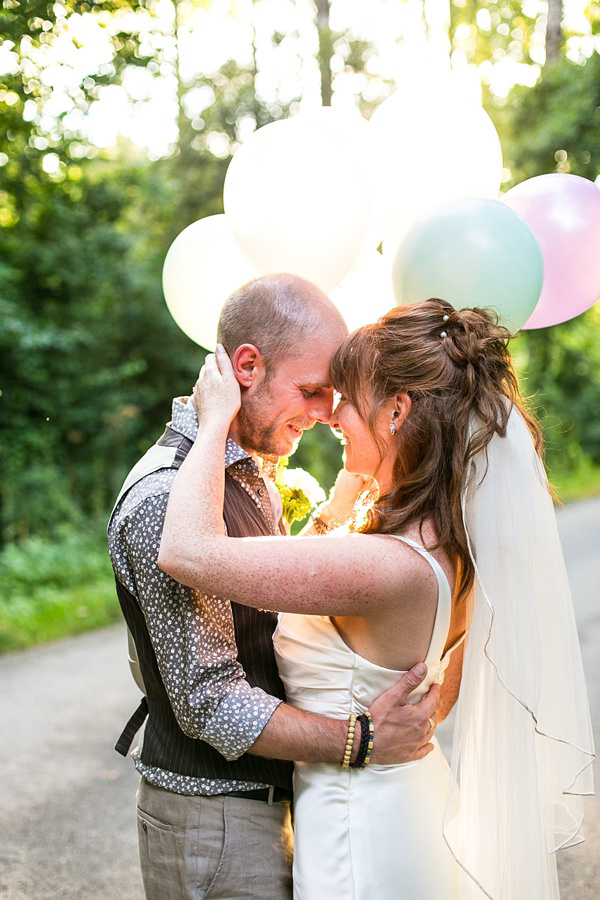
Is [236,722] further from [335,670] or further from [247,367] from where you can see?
[247,367]

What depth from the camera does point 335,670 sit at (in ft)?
6.07

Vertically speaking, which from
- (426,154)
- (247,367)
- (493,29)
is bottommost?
(247,367)

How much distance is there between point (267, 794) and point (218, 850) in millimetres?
161

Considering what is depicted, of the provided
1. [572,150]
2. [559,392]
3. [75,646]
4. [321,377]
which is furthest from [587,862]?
[559,392]

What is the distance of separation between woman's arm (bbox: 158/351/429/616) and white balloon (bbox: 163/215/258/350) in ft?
3.29

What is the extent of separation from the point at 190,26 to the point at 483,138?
1605cm

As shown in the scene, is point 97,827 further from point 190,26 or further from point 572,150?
point 190,26

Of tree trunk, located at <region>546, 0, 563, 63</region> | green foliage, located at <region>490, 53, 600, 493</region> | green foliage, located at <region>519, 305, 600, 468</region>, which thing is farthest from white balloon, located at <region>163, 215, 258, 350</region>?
green foliage, located at <region>519, 305, 600, 468</region>

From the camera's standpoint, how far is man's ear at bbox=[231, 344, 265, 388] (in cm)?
194

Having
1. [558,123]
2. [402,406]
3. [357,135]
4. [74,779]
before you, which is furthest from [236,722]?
[558,123]

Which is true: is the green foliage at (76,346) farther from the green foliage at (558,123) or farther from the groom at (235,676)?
the groom at (235,676)

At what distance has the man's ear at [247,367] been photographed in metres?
1.94

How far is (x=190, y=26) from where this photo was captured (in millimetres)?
16438

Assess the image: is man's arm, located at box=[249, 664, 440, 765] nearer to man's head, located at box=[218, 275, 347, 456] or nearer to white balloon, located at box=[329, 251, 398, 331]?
man's head, located at box=[218, 275, 347, 456]
